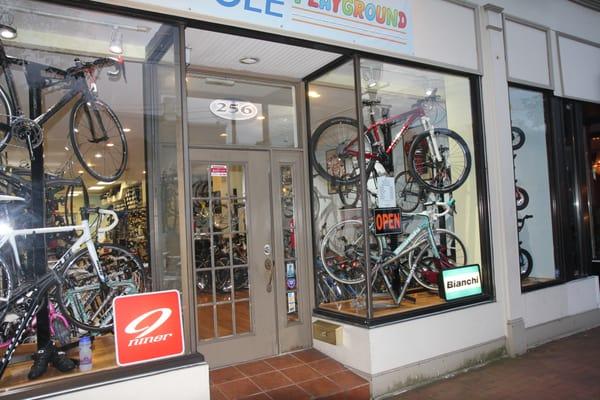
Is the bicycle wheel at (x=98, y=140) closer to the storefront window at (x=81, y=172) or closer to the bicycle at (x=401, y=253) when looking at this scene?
the storefront window at (x=81, y=172)

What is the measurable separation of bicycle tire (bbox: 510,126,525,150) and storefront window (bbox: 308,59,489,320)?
31.9 inches

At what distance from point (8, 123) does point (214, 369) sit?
2667mm

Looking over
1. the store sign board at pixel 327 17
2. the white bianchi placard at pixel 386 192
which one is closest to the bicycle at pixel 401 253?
the white bianchi placard at pixel 386 192

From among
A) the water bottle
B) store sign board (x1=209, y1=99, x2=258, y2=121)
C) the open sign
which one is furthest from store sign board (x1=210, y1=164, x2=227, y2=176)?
the water bottle

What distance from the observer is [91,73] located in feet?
11.6

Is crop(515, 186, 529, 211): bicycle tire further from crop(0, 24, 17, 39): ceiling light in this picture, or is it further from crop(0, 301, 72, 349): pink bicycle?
crop(0, 24, 17, 39): ceiling light

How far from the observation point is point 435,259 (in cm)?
489

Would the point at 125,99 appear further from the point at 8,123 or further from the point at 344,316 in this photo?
the point at 344,316

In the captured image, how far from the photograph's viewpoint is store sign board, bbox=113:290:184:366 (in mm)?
2971

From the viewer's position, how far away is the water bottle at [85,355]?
297 centimetres

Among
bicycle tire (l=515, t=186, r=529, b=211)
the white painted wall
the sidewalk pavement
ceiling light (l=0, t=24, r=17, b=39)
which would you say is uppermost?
ceiling light (l=0, t=24, r=17, b=39)

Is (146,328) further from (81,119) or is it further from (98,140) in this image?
(81,119)

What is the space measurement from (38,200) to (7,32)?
3.82ft

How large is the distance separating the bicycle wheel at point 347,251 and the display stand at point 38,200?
2621 millimetres
